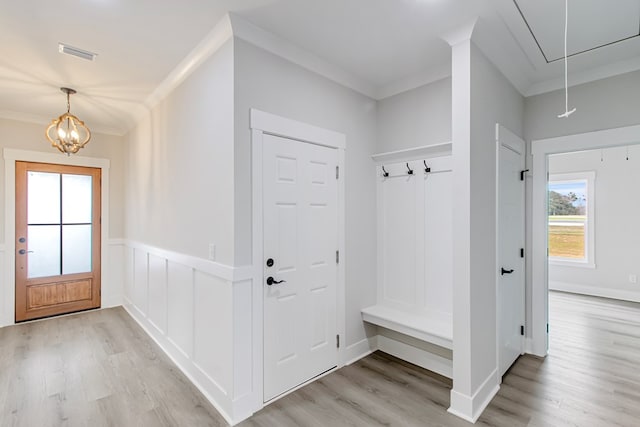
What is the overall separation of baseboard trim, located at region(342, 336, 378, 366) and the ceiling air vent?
11.0 feet

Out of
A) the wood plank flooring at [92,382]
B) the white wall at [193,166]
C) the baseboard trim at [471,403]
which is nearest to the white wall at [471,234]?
the baseboard trim at [471,403]

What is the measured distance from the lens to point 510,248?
289cm

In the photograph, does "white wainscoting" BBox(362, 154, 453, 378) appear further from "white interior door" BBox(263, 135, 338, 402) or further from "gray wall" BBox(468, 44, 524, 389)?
"white interior door" BBox(263, 135, 338, 402)

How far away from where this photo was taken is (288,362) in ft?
8.04

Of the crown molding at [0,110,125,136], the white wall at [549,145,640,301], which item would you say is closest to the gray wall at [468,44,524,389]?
the white wall at [549,145,640,301]

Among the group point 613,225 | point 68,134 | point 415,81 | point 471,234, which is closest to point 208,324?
point 471,234

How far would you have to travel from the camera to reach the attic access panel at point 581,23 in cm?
198

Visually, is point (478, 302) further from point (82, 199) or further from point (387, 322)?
point (82, 199)

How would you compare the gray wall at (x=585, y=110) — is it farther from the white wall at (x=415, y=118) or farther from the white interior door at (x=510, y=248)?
the white wall at (x=415, y=118)

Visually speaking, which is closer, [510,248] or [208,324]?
[208,324]

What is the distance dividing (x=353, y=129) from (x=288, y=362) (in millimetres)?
2138

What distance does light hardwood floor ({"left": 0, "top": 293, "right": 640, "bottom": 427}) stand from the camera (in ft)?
7.09

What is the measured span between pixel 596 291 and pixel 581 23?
4940mm

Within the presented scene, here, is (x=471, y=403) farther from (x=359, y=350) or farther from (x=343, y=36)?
(x=343, y=36)
